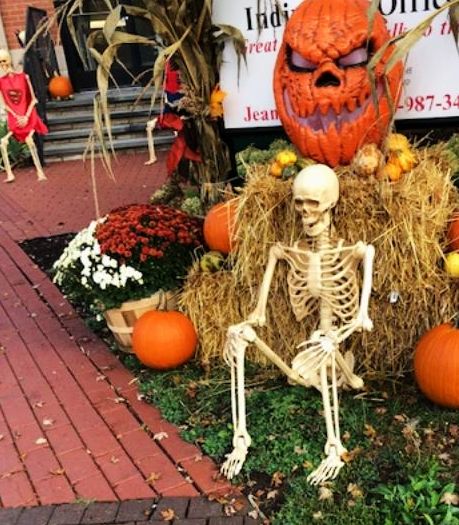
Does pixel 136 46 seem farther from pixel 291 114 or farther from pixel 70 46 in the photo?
pixel 291 114

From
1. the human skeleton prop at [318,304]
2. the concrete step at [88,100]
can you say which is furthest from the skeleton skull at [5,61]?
the human skeleton prop at [318,304]

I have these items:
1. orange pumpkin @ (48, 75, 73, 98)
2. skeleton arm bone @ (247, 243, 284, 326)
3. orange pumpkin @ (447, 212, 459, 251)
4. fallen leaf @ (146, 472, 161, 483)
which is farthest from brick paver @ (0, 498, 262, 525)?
orange pumpkin @ (48, 75, 73, 98)

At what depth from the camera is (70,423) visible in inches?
140

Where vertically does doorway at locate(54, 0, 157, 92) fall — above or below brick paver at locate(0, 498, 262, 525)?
→ above

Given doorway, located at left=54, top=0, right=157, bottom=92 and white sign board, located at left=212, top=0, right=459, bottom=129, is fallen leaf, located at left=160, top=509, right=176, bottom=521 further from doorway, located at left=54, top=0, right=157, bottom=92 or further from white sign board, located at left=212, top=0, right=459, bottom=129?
doorway, located at left=54, top=0, right=157, bottom=92

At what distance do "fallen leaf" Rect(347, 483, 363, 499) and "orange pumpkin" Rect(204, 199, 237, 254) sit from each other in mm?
1582

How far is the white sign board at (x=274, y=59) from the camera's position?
12.7 feet

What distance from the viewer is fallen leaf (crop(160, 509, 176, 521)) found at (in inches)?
109

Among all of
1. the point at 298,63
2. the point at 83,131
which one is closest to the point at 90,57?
the point at 83,131

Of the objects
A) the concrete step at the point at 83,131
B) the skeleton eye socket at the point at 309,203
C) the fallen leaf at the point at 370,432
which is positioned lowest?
the concrete step at the point at 83,131

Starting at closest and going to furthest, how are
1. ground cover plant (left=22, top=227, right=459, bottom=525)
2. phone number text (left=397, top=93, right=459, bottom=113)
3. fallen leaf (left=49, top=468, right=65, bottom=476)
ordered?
1. ground cover plant (left=22, top=227, right=459, bottom=525)
2. fallen leaf (left=49, top=468, right=65, bottom=476)
3. phone number text (left=397, top=93, right=459, bottom=113)

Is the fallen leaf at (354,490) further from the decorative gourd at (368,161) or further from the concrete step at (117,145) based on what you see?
the concrete step at (117,145)

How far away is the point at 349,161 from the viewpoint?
373 centimetres

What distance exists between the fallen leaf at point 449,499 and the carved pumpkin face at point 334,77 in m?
1.89
